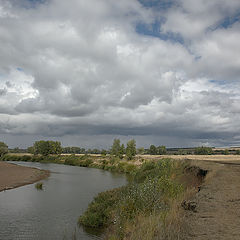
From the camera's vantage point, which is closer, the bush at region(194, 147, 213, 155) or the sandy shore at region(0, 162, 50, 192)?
the sandy shore at region(0, 162, 50, 192)

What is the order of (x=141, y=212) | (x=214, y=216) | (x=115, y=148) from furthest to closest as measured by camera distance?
(x=115, y=148) → (x=141, y=212) → (x=214, y=216)

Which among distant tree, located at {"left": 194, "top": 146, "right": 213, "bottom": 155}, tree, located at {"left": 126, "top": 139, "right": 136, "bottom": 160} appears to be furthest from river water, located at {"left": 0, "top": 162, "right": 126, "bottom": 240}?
distant tree, located at {"left": 194, "top": 146, "right": 213, "bottom": 155}

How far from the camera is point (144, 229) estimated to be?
8242 millimetres

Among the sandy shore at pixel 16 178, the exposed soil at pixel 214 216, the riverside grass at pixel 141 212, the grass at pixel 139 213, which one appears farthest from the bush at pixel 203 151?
the exposed soil at pixel 214 216

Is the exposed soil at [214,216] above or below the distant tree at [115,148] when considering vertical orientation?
below

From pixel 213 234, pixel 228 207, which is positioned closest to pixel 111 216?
pixel 228 207

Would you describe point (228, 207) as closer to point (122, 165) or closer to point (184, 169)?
point (184, 169)

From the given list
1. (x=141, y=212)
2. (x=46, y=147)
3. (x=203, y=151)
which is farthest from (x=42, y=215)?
(x=203, y=151)

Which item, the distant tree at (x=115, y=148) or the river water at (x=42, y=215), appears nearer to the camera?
the river water at (x=42, y=215)

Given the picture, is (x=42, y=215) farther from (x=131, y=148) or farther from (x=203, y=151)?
(x=203, y=151)

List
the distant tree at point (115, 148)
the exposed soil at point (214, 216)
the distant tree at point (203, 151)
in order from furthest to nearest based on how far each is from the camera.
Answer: the distant tree at point (203, 151) < the distant tree at point (115, 148) < the exposed soil at point (214, 216)

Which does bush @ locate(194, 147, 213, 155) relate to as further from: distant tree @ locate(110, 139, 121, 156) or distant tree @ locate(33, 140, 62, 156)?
distant tree @ locate(33, 140, 62, 156)

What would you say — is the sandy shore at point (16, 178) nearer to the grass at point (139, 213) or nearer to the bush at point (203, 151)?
the grass at point (139, 213)

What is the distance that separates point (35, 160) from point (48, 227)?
101 m
